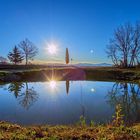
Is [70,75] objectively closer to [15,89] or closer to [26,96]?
[15,89]

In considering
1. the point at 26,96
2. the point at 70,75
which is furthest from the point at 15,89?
the point at 70,75

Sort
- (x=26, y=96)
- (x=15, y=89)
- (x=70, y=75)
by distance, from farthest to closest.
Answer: (x=70, y=75)
(x=15, y=89)
(x=26, y=96)

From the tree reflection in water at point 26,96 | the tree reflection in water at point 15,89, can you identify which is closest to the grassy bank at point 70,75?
the tree reflection in water at point 15,89

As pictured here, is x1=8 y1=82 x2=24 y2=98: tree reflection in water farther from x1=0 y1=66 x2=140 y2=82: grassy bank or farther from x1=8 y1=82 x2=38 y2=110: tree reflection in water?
x1=0 y1=66 x2=140 y2=82: grassy bank

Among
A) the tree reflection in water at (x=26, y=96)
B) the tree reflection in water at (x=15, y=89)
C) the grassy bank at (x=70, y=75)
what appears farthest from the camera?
the grassy bank at (x=70, y=75)

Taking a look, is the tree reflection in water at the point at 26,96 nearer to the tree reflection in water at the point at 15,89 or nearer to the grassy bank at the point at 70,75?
the tree reflection in water at the point at 15,89

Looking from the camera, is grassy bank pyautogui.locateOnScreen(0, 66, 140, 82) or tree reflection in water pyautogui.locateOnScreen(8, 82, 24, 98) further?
grassy bank pyautogui.locateOnScreen(0, 66, 140, 82)

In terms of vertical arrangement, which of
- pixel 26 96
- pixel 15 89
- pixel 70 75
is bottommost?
pixel 26 96

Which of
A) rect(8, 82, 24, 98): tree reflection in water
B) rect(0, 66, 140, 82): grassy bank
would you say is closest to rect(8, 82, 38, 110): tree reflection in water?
rect(8, 82, 24, 98): tree reflection in water

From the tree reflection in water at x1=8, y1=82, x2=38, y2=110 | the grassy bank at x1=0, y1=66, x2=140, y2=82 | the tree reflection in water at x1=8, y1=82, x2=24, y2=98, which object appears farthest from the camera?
the grassy bank at x1=0, y1=66, x2=140, y2=82

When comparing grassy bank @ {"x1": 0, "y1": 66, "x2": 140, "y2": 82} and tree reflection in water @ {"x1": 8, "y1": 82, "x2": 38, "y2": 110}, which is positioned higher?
A: grassy bank @ {"x1": 0, "y1": 66, "x2": 140, "y2": 82}

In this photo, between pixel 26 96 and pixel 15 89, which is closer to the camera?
pixel 26 96

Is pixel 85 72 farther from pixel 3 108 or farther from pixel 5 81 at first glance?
pixel 3 108

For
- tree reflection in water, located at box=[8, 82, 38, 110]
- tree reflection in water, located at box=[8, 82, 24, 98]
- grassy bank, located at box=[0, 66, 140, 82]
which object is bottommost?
tree reflection in water, located at box=[8, 82, 38, 110]
